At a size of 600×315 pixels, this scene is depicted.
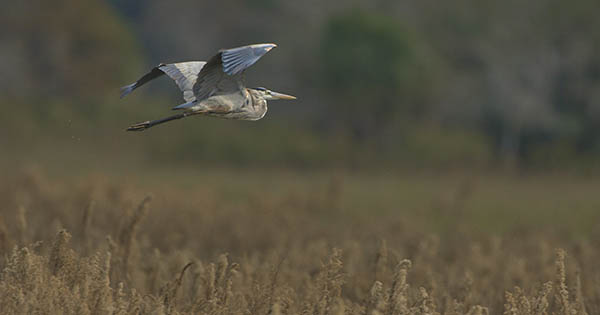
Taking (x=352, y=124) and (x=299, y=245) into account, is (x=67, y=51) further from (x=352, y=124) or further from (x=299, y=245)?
(x=299, y=245)

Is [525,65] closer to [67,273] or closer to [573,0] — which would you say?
[573,0]

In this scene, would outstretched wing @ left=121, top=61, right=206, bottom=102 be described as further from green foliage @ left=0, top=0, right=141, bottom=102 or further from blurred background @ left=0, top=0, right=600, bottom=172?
green foliage @ left=0, top=0, right=141, bottom=102

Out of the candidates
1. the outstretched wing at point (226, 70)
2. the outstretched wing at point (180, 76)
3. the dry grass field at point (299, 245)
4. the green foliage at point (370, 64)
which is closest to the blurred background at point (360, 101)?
the green foliage at point (370, 64)

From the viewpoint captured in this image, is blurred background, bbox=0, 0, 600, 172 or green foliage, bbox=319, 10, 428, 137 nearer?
blurred background, bbox=0, 0, 600, 172

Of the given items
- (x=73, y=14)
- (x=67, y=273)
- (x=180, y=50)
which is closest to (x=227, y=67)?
(x=67, y=273)

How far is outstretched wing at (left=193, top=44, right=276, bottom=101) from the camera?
5.98m

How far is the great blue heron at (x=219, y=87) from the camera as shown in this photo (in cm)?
601

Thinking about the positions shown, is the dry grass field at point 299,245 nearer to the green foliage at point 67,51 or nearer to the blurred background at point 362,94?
the blurred background at point 362,94

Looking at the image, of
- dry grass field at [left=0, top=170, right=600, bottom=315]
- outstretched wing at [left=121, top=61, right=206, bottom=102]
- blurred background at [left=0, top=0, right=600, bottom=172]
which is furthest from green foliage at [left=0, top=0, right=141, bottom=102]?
outstretched wing at [left=121, top=61, right=206, bottom=102]

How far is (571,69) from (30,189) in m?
18.9

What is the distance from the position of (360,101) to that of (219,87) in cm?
2345

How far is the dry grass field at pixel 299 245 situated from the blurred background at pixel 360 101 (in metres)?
2.01

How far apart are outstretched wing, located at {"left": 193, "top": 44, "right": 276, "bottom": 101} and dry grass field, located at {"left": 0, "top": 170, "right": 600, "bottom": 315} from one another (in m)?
1.06

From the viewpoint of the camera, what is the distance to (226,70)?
19.6 feet
